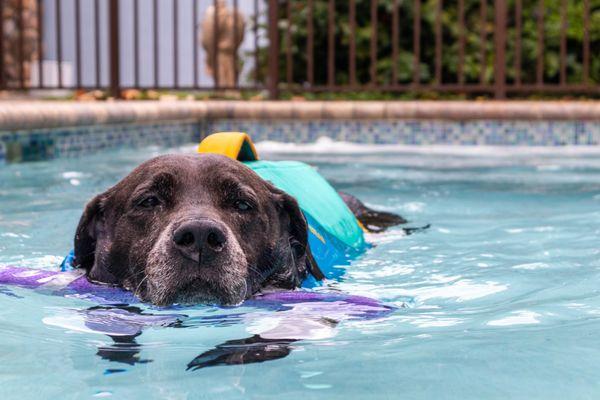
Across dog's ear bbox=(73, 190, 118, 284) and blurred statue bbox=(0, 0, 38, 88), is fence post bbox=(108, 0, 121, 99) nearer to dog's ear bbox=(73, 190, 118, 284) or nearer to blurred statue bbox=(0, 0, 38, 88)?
blurred statue bbox=(0, 0, 38, 88)

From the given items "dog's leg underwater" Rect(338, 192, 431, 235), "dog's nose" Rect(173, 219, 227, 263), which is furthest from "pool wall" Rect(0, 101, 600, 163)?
"dog's nose" Rect(173, 219, 227, 263)

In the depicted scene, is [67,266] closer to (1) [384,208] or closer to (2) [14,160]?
(1) [384,208]

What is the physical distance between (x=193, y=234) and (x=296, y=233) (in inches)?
28.8

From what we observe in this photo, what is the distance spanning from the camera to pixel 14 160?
8.00 m

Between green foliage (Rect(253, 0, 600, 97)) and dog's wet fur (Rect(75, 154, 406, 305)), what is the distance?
11958 millimetres

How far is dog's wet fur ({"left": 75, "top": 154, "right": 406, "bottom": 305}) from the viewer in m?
3.02

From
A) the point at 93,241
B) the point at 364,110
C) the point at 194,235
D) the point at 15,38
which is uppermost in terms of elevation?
the point at 15,38

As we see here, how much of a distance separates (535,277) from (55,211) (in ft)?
10.0

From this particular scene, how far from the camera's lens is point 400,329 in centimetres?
302

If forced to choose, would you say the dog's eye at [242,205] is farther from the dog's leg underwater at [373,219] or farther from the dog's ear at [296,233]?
the dog's leg underwater at [373,219]

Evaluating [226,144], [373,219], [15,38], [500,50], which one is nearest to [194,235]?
[226,144]

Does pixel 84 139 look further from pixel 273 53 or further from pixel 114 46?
pixel 273 53

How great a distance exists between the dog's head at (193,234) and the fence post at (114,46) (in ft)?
31.2

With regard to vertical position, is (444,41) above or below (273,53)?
above
